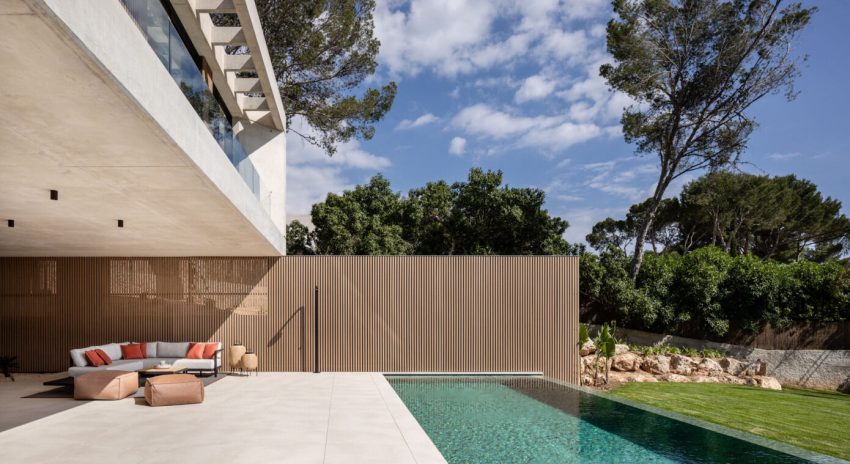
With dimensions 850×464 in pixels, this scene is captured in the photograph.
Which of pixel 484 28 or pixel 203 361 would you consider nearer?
pixel 203 361

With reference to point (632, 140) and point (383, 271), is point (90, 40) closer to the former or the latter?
point (383, 271)

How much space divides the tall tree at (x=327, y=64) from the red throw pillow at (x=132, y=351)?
31.2ft

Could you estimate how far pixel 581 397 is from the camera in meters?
9.16

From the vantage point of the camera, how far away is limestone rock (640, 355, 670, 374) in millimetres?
14203

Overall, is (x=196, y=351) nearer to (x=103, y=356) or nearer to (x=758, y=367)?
(x=103, y=356)

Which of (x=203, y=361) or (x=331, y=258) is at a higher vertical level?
(x=331, y=258)

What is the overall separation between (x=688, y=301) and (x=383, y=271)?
10836mm

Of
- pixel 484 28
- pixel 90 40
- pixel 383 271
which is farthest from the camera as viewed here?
pixel 484 28

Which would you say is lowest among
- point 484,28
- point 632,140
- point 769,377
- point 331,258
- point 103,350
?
point 769,377

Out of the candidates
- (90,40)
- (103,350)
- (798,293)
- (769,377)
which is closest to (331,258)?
(103,350)

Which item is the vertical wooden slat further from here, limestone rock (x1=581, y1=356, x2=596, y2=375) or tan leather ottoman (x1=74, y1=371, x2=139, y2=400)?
tan leather ottoman (x1=74, y1=371, x2=139, y2=400)

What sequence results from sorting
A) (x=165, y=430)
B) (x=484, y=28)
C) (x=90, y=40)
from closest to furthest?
(x=90, y=40), (x=165, y=430), (x=484, y=28)

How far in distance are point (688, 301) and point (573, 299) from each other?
24.6ft

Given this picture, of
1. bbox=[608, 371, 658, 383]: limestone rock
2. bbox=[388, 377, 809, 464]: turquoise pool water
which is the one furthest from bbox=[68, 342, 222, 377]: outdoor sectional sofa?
bbox=[608, 371, 658, 383]: limestone rock
